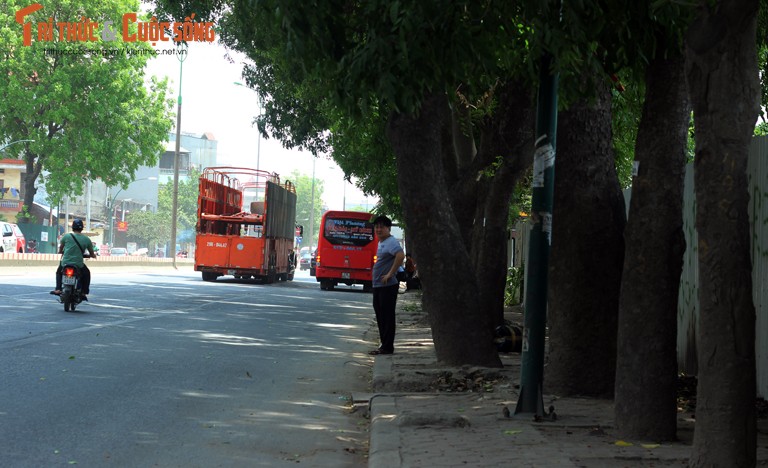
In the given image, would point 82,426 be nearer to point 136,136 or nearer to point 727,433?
point 727,433

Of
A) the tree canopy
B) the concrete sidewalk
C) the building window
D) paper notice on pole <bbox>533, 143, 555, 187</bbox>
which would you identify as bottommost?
the concrete sidewalk

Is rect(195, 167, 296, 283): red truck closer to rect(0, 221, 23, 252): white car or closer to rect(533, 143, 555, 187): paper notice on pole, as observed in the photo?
rect(0, 221, 23, 252): white car

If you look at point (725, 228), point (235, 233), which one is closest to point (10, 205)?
point (235, 233)

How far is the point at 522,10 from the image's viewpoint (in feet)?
25.3

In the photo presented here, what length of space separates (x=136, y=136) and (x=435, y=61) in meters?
50.7

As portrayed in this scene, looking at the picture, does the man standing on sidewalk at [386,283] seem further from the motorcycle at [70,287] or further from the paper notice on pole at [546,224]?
the motorcycle at [70,287]

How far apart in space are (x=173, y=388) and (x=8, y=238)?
41466 millimetres

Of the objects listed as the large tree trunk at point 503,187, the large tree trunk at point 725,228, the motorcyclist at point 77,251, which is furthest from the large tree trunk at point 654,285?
the motorcyclist at point 77,251

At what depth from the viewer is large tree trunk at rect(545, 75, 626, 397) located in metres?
8.48

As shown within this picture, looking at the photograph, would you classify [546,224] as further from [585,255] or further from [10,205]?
[10,205]

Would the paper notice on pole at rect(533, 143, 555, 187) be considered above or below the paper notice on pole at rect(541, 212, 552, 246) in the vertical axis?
above

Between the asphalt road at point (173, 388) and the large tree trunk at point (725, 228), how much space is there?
2593 millimetres

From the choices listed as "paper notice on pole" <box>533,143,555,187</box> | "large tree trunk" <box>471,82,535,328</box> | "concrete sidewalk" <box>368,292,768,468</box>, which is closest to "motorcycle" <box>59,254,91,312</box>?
"large tree trunk" <box>471,82,535,328</box>

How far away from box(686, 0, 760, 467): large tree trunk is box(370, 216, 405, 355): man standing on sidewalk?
27.0ft
